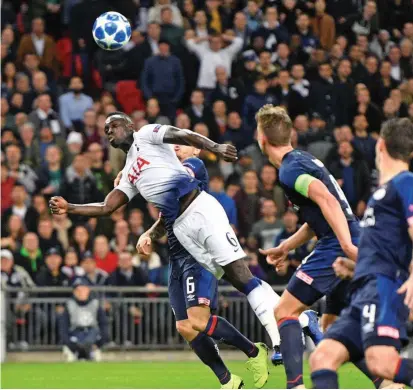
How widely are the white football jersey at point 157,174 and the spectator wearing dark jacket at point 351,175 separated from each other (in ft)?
26.6

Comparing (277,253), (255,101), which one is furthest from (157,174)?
(255,101)

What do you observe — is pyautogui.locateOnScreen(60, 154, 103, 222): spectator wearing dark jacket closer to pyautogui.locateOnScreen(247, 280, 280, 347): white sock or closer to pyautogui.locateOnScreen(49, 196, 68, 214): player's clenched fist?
pyautogui.locateOnScreen(49, 196, 68, 214): player's clenched fist

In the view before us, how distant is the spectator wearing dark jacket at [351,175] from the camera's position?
18.8 metres

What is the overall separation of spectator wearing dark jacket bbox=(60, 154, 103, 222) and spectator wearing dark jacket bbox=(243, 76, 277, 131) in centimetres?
302

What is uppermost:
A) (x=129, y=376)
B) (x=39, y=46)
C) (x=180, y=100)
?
(x=39, y=46)

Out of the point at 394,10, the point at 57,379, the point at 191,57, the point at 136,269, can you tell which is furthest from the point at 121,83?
the point at 57,379

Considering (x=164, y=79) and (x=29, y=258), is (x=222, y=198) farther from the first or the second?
(x=164, y=79)

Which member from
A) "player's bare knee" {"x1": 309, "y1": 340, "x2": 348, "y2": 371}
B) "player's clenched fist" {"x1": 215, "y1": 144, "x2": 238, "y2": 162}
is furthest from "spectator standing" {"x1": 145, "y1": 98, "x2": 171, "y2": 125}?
"player's bare knee" {"x1": 309, "y1": 340, "x2": 348, "y2": 371}

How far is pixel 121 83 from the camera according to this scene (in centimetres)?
2023

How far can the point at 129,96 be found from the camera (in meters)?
20.1

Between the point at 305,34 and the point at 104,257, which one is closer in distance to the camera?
the point at 104,257

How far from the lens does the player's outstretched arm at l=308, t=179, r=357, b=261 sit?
8484 millimetres

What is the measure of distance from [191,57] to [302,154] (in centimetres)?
1165

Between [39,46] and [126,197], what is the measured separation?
32.9ft
